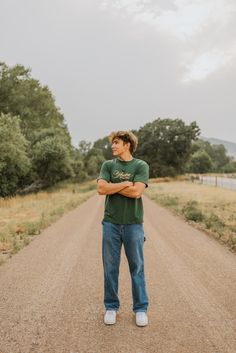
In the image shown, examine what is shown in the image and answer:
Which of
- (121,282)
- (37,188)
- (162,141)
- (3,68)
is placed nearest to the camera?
(121,282)

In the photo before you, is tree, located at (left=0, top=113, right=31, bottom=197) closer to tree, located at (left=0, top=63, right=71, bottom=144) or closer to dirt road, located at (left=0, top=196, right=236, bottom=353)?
tree, located at (left=0, top=63, right=71, bottom=144)

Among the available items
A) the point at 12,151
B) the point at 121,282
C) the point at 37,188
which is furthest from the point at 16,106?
the point at 121,282

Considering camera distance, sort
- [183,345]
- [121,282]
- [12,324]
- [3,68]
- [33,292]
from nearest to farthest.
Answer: [183,345] < [12,324] < [33,292] < [121,282] < [3,68]

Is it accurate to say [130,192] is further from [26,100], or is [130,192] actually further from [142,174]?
[26,100]

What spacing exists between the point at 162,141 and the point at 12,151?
50.1m

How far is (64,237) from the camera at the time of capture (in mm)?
Result: 11922

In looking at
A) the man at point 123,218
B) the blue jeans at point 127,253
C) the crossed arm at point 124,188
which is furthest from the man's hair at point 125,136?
the blue jeans at point 127,253

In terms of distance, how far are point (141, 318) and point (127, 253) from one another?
780 millimetres

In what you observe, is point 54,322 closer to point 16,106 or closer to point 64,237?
point 64,237

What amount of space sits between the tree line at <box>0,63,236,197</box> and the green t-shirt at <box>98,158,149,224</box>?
77.7ft

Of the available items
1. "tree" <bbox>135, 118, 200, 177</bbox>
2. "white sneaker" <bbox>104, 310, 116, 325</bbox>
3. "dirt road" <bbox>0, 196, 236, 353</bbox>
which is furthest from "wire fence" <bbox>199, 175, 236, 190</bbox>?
"white sneaker" <bbox>104, 310, 116, 325</bbox>

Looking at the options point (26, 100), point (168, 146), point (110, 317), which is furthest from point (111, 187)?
point (168, 146)

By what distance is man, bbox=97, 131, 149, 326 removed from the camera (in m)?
4.76

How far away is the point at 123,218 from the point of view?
4754 mm
